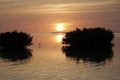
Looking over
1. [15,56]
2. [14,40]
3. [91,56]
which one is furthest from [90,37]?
[15,56]

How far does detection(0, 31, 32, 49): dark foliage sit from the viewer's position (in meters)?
89.8

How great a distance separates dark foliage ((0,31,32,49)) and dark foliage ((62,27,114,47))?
13955mm

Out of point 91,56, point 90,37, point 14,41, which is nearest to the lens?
point 91,56

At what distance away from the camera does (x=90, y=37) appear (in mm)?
96625

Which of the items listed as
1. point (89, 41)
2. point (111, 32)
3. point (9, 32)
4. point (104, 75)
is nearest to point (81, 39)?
point (89, 41)

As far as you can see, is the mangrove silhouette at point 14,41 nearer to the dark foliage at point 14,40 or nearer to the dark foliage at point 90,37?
the dark foliage at point 14,40

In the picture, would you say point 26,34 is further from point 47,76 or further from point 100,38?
point 47,76

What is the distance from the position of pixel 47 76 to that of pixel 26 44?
57.4 metres

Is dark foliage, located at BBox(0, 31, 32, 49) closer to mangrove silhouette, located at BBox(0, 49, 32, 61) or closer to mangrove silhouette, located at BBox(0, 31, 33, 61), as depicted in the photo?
mangrove silhouette, located at BBox(0, 31, 33, 61)

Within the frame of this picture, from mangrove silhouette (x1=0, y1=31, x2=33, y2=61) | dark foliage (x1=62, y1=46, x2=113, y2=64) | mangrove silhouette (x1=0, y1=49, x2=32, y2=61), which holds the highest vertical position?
mangrove silhouette (x1=0, y1=31, x2=33, y2=61)

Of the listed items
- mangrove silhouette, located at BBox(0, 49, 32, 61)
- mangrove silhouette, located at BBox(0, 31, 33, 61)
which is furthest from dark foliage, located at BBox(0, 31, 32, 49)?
mangrove silhouette, located at BBox(0, 49, 32, 61)

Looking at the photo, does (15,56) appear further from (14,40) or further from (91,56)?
(14,40)

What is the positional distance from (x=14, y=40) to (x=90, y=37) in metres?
21.3

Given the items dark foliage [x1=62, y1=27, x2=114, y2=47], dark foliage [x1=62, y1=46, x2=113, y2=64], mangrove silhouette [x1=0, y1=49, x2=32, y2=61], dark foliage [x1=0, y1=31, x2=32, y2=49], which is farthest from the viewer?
dark foliage [x1=62, y1=27, x2=114, y2=47]
